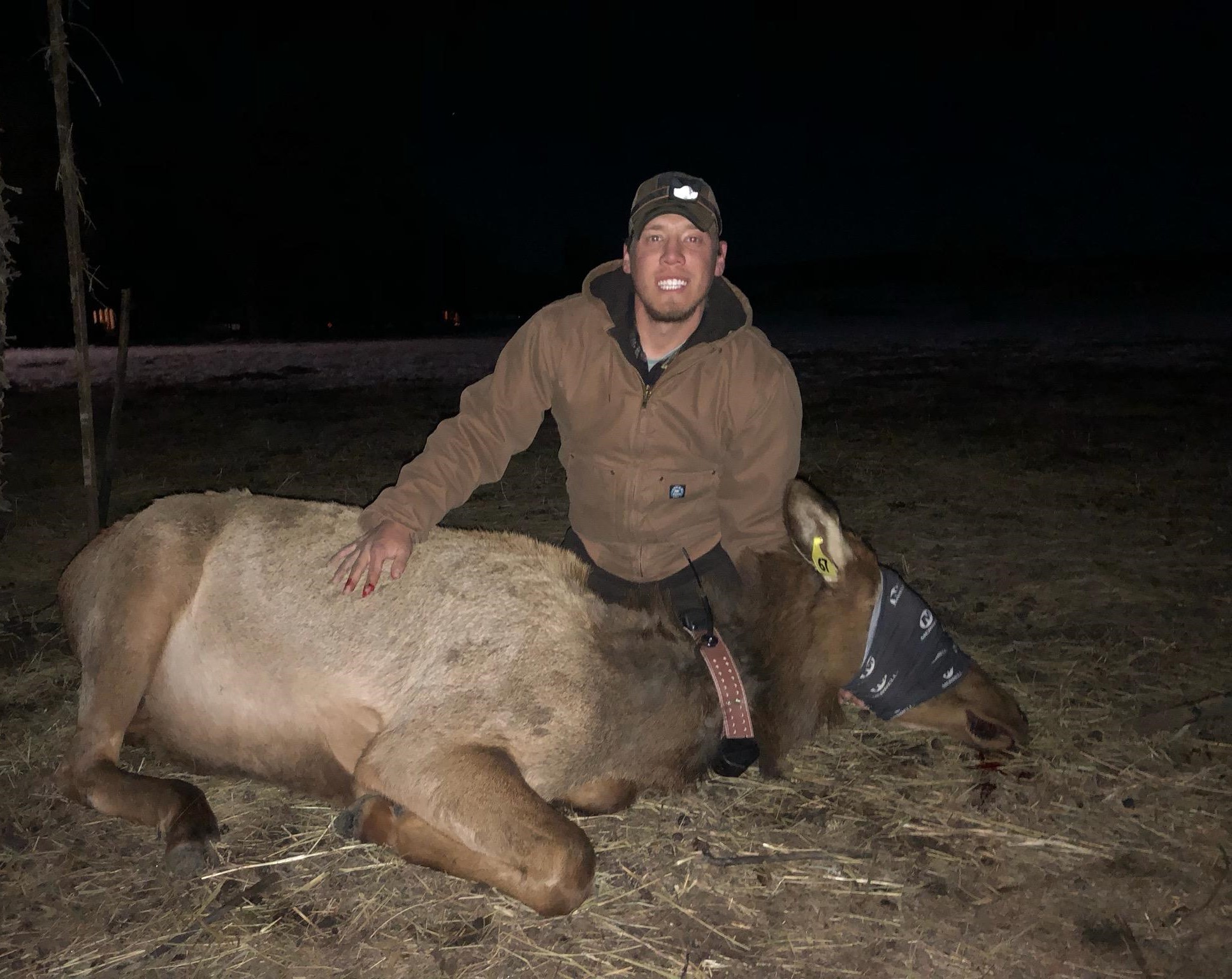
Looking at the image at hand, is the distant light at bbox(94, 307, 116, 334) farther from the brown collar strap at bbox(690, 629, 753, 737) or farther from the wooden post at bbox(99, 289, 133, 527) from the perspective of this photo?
the brown collar strap at bbox(690, 629, 753, 737)

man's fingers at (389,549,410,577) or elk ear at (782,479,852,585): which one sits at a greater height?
elk ear at (782,479,852,585)

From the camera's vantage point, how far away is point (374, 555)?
3.18 m

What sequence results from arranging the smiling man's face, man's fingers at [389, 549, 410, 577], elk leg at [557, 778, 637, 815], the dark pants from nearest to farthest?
elk leg at [557, 778, 637, 815] < man's fingers at [389, 549, 410, 577] < the dark pants < the smiling man's face

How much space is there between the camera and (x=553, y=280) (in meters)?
62.5

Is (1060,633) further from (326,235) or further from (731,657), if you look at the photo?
(326,235)

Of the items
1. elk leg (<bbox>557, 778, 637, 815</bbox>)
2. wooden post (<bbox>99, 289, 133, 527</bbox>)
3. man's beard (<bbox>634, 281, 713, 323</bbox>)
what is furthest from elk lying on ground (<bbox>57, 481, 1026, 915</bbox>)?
wooden post (<bbox>99, 289, 133, 527</bbox>)

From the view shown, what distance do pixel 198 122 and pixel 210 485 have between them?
3115 centimetres

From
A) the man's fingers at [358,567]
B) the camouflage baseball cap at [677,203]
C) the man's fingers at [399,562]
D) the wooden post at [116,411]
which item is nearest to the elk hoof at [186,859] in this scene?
the man's fingers at [358,567]

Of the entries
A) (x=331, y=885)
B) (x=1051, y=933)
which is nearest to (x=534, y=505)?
(x=331, y=885)

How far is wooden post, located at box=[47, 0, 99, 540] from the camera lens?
4.46 metres

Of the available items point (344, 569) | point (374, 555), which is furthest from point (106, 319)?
point (374, 555)

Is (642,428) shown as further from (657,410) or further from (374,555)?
(374,555)

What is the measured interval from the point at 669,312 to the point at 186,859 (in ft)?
8.60

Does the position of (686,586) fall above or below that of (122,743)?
above
